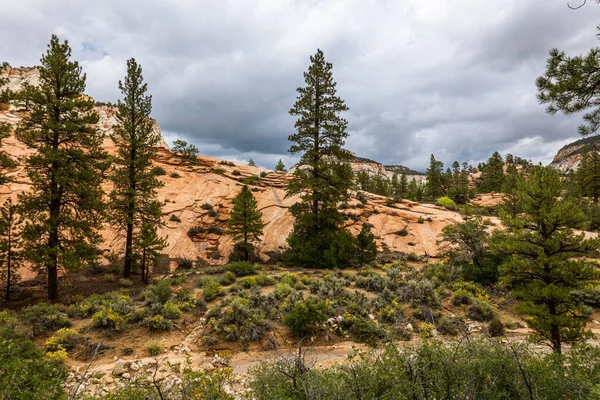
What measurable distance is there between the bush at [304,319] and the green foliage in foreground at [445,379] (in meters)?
4.40

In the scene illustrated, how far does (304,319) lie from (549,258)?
801 cm

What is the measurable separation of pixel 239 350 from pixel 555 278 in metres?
10.3

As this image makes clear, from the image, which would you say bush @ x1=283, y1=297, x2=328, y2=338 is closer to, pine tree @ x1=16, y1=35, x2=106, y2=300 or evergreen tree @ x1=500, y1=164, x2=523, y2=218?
evergreen tree @ x1=500, y1=164, x2=523, y2=218

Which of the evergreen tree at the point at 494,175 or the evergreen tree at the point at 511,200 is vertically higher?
the evergreen tree at the point at 494,175

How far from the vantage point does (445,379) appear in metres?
4.60

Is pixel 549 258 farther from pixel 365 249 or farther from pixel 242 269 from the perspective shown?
pixel 242 269

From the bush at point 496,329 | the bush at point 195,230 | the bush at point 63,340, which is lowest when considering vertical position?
the bush at point 496,329

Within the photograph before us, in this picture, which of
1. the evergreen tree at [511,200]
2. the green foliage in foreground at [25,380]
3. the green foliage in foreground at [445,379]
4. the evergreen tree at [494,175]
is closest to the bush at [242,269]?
the green foliage in foreground at [25,380]

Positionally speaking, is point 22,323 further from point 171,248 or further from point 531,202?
point 531,202

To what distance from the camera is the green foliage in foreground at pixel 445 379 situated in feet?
14.1

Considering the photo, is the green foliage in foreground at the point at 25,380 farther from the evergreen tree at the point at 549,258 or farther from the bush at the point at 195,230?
the bush at the point at 195,230

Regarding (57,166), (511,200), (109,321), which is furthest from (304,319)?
(511,200)

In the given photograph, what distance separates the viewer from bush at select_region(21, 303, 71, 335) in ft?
30.7

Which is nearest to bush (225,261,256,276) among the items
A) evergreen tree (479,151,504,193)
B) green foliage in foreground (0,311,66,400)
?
green foliage in foreground (0,311,66,400)
